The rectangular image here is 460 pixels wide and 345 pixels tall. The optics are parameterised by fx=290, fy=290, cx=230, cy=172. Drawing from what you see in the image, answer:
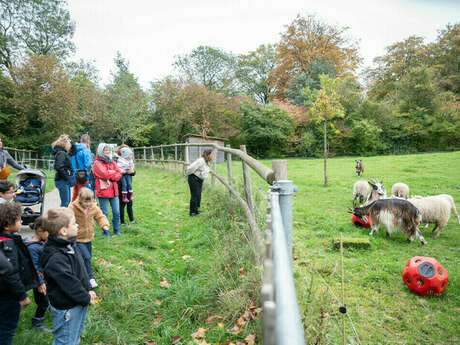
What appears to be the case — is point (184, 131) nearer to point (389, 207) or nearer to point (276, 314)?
point (389, 207)

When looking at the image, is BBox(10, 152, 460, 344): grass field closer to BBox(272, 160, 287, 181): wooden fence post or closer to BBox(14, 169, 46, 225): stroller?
BBox(272, 160, 287, 181): wooden fence post

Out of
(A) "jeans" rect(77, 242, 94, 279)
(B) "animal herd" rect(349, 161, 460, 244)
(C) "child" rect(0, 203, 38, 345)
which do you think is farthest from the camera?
(B) "animal herd" rect(349, 161, 460, 244)

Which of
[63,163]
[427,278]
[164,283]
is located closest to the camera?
[164,283]

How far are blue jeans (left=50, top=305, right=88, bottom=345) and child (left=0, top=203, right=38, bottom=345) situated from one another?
1.21 feet

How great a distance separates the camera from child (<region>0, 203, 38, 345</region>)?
8.30ft

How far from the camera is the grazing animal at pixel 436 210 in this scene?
650 centimetres

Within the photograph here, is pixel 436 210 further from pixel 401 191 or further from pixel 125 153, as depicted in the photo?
pixel 125 153

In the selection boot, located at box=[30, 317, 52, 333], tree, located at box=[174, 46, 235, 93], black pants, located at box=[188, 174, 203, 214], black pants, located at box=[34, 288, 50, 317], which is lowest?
boot, located at box=[30, 317, 52, 333]

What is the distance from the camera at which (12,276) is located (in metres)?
2.51

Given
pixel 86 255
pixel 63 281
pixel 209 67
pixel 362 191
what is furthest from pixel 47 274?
pixel 209 67

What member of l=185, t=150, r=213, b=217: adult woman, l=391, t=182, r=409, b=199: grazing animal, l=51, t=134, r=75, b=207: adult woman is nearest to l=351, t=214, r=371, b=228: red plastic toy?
l=391, t=182, r=409, b=199: grazing animal

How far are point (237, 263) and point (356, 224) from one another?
15.8ft

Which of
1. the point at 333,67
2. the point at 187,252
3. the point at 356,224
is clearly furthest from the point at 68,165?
the point at 333,67

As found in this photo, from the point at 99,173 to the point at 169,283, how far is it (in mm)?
2488
